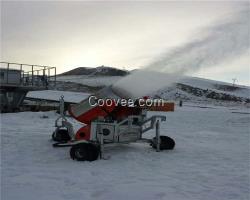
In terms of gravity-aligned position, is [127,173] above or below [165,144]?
below

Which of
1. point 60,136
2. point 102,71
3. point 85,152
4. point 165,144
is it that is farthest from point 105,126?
point 102,71

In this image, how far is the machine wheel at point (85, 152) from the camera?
1055cm

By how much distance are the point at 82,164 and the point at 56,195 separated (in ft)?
9.40

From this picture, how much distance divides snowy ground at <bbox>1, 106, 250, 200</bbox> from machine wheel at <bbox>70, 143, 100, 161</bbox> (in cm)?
18

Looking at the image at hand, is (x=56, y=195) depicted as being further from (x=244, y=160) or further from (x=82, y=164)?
(x=244, y=160)

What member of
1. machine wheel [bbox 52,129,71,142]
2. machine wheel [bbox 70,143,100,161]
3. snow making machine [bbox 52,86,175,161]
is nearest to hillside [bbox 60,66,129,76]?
machine wheel [bbox 52,129,71,142]

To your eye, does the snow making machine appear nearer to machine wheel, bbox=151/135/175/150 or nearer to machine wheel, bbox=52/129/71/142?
machine wheel, bbox=151/135/175/150

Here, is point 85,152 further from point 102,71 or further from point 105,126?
point 102,71

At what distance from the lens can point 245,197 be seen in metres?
7.61

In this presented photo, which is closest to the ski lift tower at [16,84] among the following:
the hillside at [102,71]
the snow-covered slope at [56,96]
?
the snow-covered slope at [56,96]

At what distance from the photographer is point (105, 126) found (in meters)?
11.5

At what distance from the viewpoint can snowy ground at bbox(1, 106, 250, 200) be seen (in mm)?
7594

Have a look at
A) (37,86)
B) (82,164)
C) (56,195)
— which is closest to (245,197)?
(56,195)

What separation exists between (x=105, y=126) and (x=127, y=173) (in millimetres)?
2463
